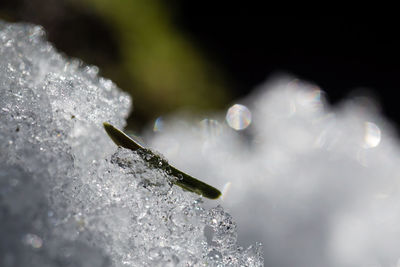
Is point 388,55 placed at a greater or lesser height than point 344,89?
greater

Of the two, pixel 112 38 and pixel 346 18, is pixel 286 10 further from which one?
pixel 112 38

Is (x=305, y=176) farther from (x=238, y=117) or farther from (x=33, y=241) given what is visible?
(x=33, y=241)

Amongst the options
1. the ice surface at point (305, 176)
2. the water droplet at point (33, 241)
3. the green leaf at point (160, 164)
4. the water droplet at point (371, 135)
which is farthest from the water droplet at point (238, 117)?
the water droplet at point (33, 241)

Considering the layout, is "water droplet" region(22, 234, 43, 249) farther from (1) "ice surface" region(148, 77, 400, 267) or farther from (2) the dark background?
(2) the dark background

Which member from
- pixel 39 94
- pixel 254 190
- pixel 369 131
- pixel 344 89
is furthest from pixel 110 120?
pixel 344 89

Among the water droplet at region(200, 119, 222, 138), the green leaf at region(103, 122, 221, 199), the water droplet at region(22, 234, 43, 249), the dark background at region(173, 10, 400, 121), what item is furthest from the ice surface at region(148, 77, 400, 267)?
the dark background at region(173, 10, 400, 121)

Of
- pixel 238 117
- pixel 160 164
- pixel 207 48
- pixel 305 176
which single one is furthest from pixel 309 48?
pixel 160 164
